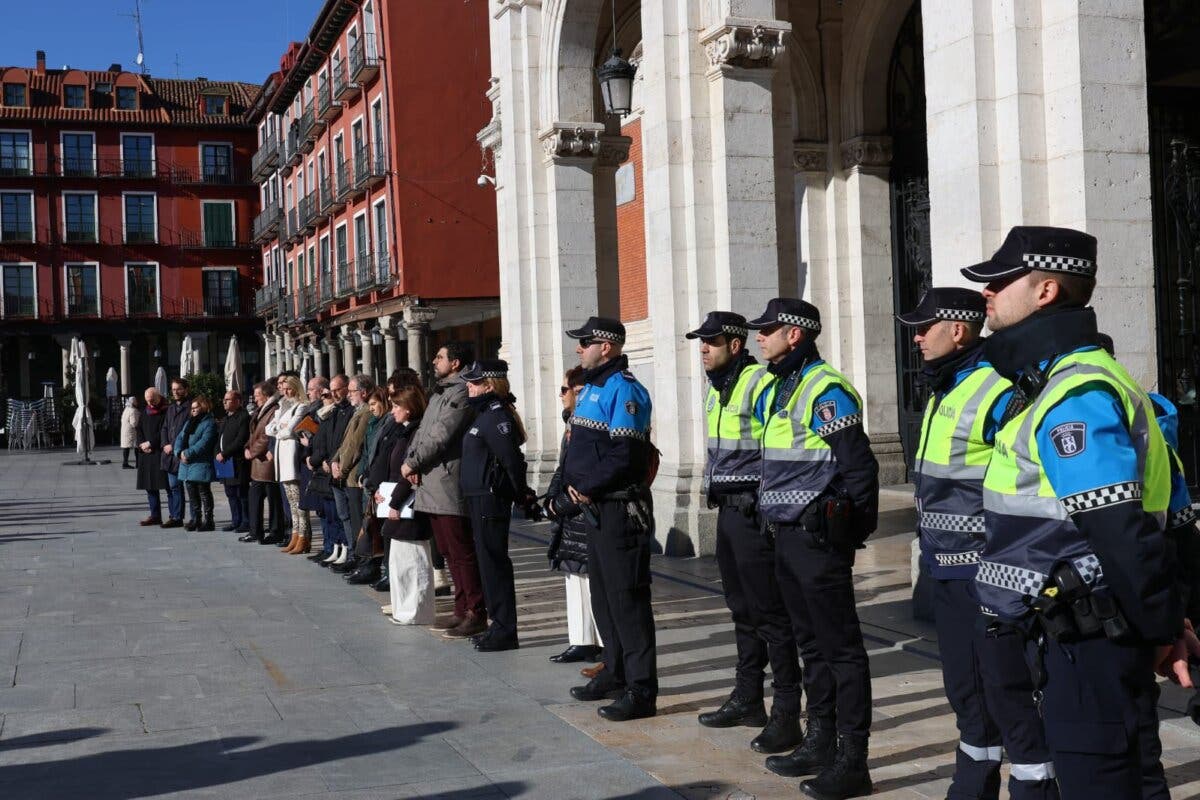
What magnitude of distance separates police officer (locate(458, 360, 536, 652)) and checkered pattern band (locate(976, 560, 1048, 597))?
4766 millimetres

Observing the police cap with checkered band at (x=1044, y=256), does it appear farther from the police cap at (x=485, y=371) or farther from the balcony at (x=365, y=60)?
the balcony at (x=365, y=60)

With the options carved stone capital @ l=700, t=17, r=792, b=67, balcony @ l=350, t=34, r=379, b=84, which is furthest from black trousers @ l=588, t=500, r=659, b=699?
balcony @ l=350, t=34, r=379, b=84

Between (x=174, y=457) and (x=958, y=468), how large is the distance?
13843 millimetres

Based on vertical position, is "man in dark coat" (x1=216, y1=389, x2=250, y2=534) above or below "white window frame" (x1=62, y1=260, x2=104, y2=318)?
below

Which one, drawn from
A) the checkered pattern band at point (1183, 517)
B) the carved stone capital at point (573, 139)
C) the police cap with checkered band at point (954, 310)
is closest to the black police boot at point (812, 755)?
the police cap with checkered band at point (954, 310)

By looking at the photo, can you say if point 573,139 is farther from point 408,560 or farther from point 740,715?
point 740,715

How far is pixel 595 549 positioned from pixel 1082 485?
3848 mm

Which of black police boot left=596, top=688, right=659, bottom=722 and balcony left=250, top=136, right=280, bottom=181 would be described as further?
balcony left=250, top=136, right=280, bottom=181

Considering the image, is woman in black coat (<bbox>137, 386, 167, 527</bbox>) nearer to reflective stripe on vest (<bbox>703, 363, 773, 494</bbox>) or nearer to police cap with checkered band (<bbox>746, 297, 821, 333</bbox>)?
reflective stripe on vest (<bbox>703, 363, 773, 494</bbox>)

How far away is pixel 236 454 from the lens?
1547 centimetres

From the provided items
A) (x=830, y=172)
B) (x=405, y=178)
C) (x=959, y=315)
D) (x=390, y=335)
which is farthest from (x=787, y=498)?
(x=390, y=335)

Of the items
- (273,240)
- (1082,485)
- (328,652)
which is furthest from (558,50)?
(273,240)

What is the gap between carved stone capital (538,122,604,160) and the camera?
48.9ft

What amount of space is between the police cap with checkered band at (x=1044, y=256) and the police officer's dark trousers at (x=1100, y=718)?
0.94m
